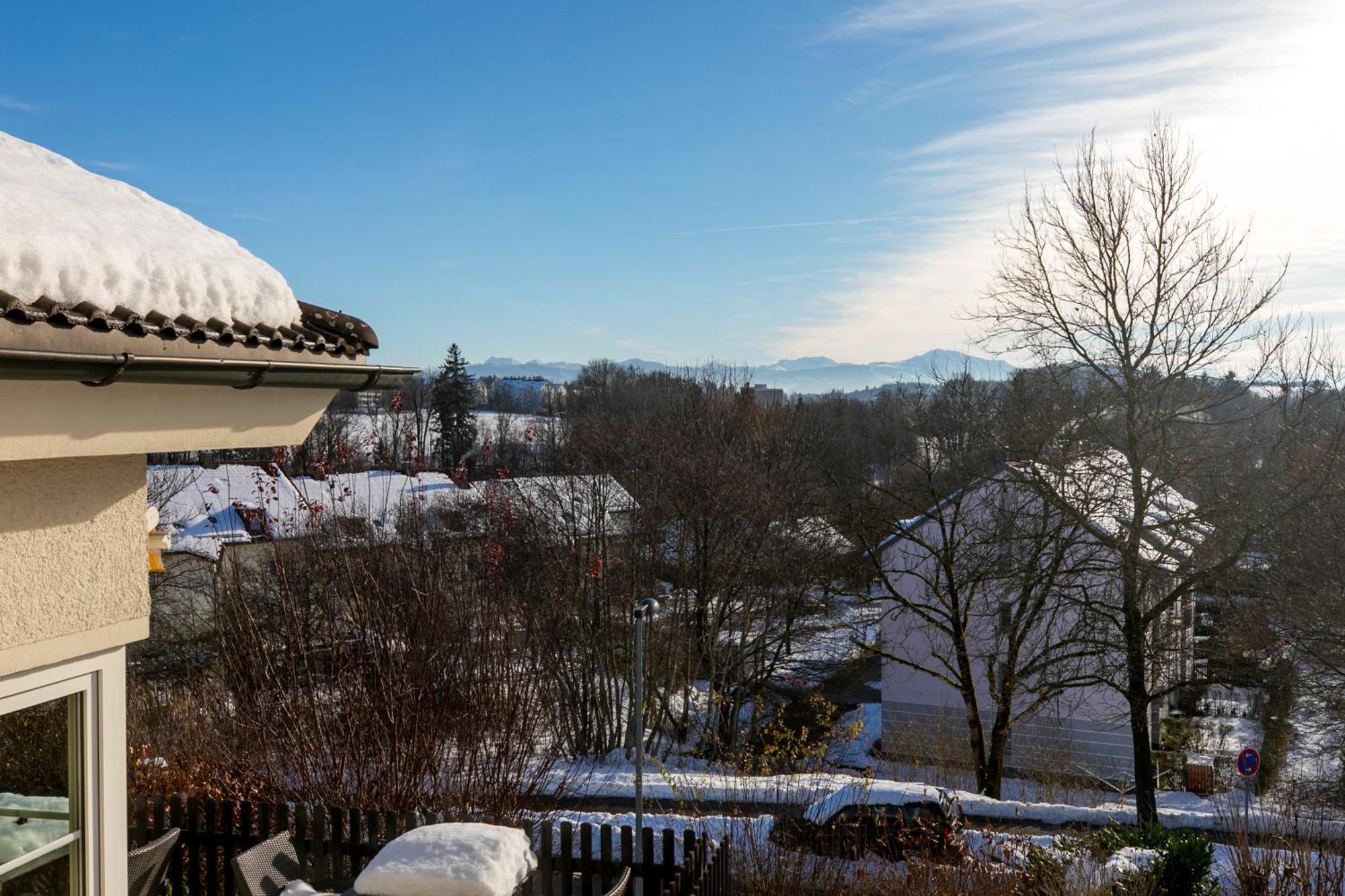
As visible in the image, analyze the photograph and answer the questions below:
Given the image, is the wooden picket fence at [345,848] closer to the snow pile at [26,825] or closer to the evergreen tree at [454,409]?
the snow pile at [26,825]

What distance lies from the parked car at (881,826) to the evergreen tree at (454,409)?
4568 cm

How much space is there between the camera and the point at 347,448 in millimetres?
15719

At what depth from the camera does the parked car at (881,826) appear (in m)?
8.82

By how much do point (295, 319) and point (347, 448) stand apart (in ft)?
42.0

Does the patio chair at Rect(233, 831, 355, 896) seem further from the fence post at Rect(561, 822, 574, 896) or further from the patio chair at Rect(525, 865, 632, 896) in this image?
the fence post at Rect(561, 822, 574, 896)

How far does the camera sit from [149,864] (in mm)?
5355

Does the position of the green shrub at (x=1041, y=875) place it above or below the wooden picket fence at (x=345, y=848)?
below

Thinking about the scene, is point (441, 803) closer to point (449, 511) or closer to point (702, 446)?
point (449, 511)

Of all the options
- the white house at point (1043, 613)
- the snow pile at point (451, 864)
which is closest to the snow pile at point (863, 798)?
the snow pile at point (451, 864)

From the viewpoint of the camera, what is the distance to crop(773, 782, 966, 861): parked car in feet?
28.9

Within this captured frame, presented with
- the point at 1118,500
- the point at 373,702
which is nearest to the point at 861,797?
the point at 373,702

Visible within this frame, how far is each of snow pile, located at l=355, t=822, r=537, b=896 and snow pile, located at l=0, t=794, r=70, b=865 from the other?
157cm

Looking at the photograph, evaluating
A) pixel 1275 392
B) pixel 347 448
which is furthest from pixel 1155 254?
pixel 347 448

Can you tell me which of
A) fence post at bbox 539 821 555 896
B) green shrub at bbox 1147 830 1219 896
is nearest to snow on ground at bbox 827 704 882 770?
green shrub at bbox 1147 830 1219 896
